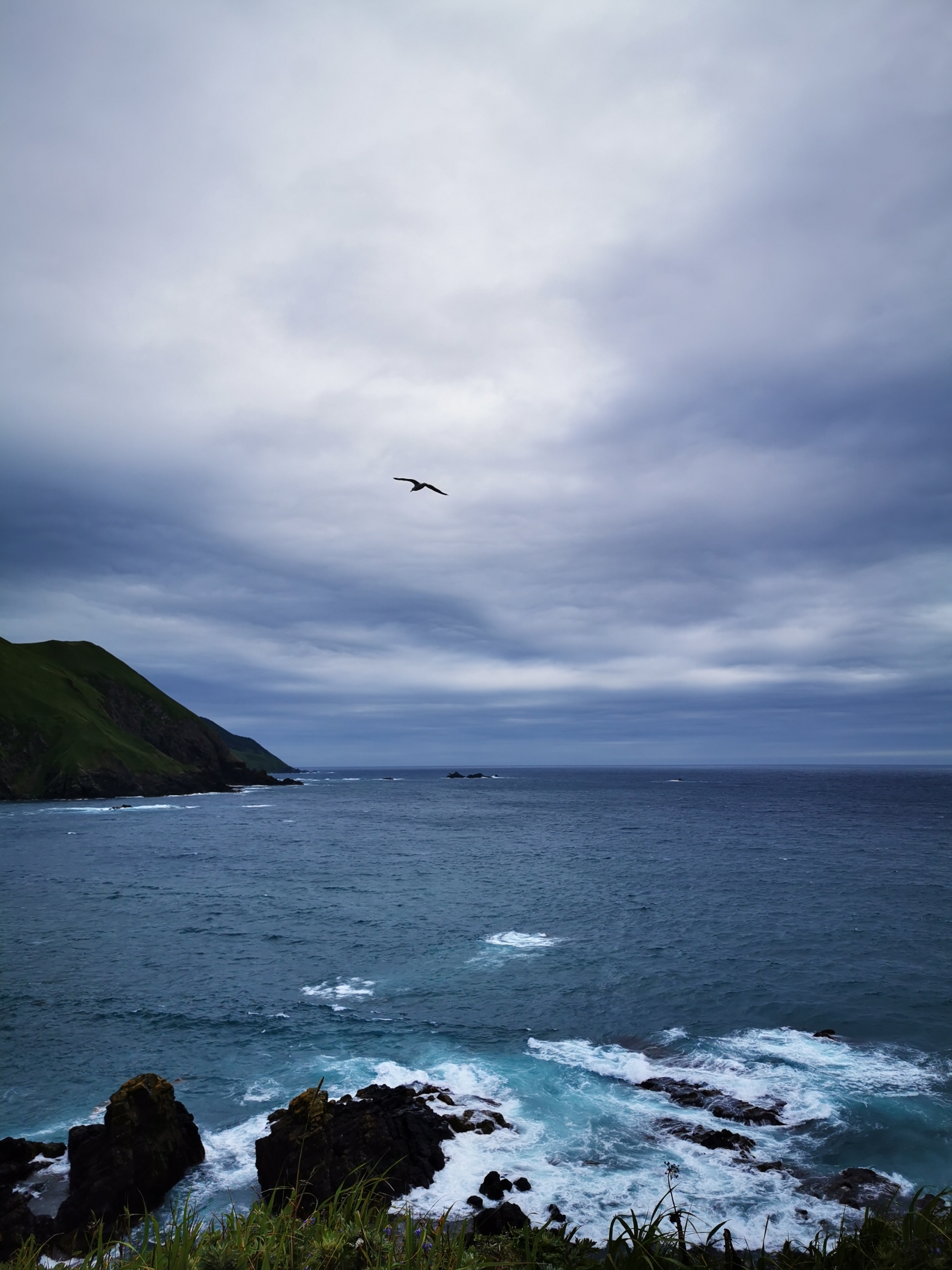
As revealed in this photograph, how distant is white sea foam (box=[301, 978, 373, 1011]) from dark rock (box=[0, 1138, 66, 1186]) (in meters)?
14.8

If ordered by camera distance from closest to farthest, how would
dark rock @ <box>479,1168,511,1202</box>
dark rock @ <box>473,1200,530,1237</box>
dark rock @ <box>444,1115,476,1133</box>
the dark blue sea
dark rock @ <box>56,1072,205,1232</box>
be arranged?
dark rock @ <box>473,1200,530,1237</box>, dark rock @ <box>56,1072,205,1232</box>, dark rock @ <box>479,1168,511,1202</box>, the dark blue sea, dark rock @ <box>444,1115,476,1133</box>

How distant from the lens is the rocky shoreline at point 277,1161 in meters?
19.0

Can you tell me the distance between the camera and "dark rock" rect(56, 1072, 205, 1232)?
1945 centimetres

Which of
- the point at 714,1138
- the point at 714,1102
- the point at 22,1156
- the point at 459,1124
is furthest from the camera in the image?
the point at 714,1102

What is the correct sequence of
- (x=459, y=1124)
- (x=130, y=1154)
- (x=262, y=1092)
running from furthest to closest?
(x=262, y=1092)
(x=459, y=1124)
(x=130, y=1154)

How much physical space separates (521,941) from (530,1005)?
1245 centimetres

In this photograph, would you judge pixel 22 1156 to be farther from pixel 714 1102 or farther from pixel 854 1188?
pixel 854 1188

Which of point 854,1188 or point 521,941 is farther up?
point 854,1188

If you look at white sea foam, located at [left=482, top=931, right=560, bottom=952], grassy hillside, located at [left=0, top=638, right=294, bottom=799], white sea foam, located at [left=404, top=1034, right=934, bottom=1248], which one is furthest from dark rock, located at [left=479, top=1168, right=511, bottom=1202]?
grassy hillside, located at [left=0, top=638, right=294, bottom=799]

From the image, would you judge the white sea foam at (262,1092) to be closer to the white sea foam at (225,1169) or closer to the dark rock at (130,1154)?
the white sea foam at (225,1169)

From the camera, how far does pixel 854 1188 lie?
2053 centimetres

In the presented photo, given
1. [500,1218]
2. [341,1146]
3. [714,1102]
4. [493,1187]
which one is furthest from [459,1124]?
[714,1102]

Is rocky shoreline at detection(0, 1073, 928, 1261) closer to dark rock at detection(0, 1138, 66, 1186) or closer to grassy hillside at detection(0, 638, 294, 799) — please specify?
dark rock at detection(0, 1138, 66, 1186)

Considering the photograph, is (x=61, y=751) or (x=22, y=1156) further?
(x=61, y=751)
